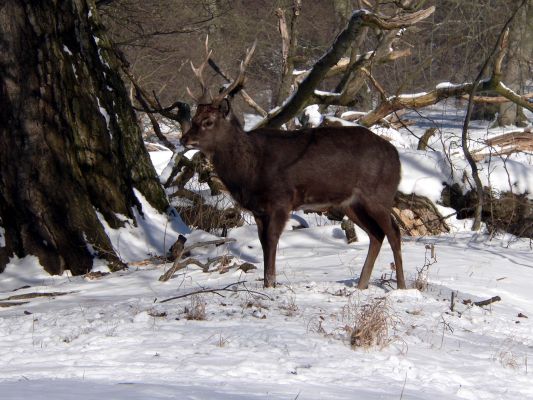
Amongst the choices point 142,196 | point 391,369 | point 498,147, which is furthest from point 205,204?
point 391,369

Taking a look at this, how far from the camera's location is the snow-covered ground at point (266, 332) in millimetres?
4062

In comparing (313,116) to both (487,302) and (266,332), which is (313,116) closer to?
(487,302)

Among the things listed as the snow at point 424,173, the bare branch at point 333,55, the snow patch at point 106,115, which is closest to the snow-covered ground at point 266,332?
the snow patch at point 106,115

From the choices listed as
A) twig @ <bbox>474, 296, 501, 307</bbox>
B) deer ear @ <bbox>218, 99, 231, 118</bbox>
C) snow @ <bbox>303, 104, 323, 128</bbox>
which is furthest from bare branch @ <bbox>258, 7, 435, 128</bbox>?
twig @ <bbox>474, 296, 501, 307</bbox>

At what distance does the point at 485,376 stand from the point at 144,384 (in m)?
1.92

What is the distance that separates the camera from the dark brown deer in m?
7.80

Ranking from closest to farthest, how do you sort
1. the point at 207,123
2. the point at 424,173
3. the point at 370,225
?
the point at 370,225
the point at 207,123
the point at 424,173

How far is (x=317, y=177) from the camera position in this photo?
7871mm

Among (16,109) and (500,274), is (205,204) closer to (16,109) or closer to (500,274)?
(16,109)

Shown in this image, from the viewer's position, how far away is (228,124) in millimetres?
8281

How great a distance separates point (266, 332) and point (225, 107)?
11.7ft

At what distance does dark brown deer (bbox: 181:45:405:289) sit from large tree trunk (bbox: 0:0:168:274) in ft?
5.19

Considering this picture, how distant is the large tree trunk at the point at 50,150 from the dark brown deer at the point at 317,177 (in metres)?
1.58

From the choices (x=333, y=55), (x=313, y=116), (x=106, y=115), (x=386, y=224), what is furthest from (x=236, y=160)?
(x=313, y=116)
